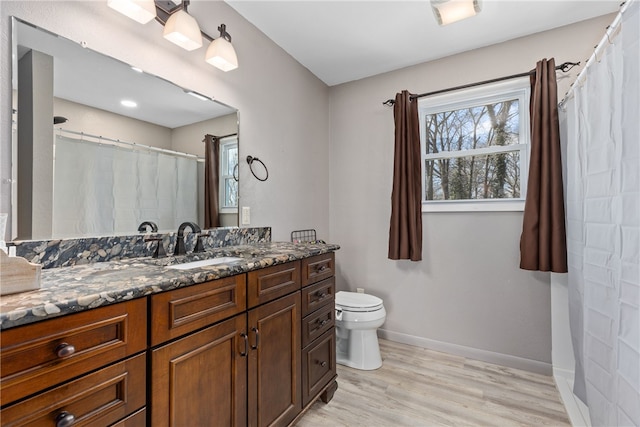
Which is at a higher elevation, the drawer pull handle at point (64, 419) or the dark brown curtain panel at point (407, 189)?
the dark brown curtain panel at point (407, 189)

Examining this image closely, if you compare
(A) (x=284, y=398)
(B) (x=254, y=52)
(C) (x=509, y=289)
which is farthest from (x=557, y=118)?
(A) (x=284, y=398)

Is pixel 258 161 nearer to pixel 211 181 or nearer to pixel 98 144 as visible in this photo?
pixel 211 181

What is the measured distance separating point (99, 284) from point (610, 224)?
6.05 ft

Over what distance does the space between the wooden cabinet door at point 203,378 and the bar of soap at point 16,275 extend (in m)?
0.37

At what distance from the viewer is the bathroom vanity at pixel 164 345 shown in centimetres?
68

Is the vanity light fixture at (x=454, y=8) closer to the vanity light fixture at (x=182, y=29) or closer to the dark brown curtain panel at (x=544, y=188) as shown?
the dark brown curtain panel at (x=544, y=188)

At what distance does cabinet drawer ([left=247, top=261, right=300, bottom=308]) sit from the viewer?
1.27 m

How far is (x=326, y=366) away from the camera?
1799mm

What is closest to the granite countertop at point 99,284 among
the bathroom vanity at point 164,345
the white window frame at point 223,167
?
the bathroom vanity at point 164,345

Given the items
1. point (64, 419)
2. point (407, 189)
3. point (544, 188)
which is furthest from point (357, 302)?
point (64, 419)

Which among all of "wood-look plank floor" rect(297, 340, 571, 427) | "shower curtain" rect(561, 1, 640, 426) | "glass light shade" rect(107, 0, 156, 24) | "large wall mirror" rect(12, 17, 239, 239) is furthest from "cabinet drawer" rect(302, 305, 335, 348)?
"glass light shade" rect(107, 0, 156, 24)

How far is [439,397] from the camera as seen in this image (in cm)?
190

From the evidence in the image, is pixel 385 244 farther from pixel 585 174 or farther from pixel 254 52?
pixel 254 52

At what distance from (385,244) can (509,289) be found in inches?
39.7
